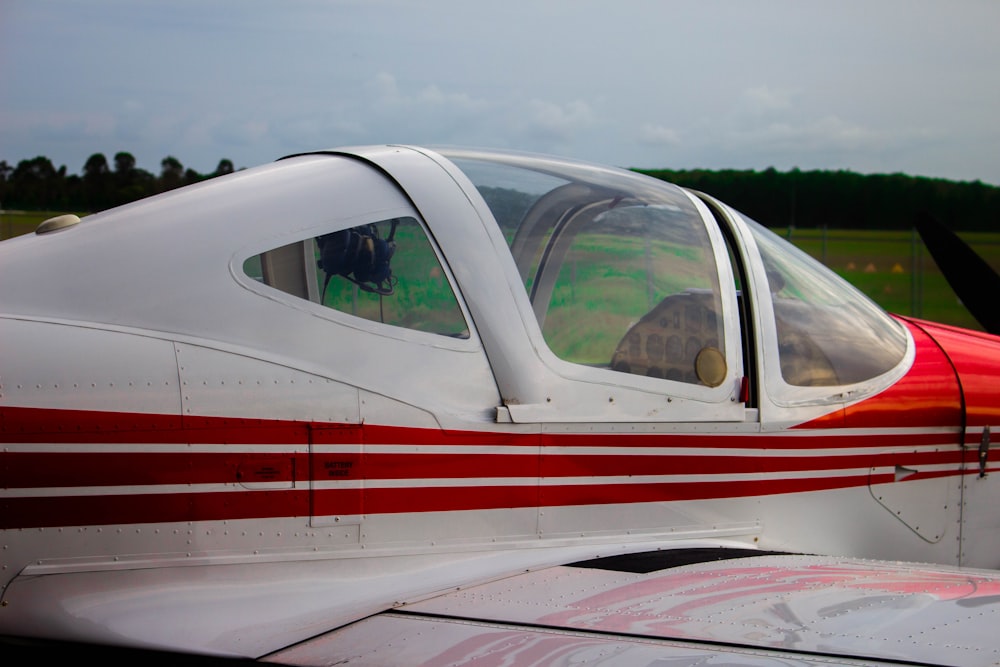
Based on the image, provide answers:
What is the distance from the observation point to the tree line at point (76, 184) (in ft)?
38.5

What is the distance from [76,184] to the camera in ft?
41.7

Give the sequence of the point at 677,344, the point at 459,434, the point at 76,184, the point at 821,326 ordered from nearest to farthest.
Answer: the point at 459,434 → the point at 677,344 → the point at 821,326 → the point at 76,184

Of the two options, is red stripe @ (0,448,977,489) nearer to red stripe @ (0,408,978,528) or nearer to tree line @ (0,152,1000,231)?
red stripe @ (0,408,978,528)

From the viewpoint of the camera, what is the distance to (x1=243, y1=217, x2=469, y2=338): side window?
310cm

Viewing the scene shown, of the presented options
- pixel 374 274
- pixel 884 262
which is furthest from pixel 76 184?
pixel 884 262

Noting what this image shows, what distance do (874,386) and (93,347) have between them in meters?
3.14

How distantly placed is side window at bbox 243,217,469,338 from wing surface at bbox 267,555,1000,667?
0.97 meters

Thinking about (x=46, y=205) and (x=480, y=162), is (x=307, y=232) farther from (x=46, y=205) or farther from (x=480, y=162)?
(x=46, y=205)

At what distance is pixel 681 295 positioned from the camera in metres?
3.72

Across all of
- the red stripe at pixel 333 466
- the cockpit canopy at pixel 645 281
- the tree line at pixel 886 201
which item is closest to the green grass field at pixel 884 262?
the tree line at pixel 886 201

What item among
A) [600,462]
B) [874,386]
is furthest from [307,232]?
[874,386]

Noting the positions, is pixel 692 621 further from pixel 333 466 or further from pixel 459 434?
pixel 333 466

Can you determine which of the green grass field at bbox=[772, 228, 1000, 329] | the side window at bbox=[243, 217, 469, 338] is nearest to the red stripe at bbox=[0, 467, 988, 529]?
the side window at bbox=[243, 217, 469, 338]

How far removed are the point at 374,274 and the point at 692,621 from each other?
1555mm
